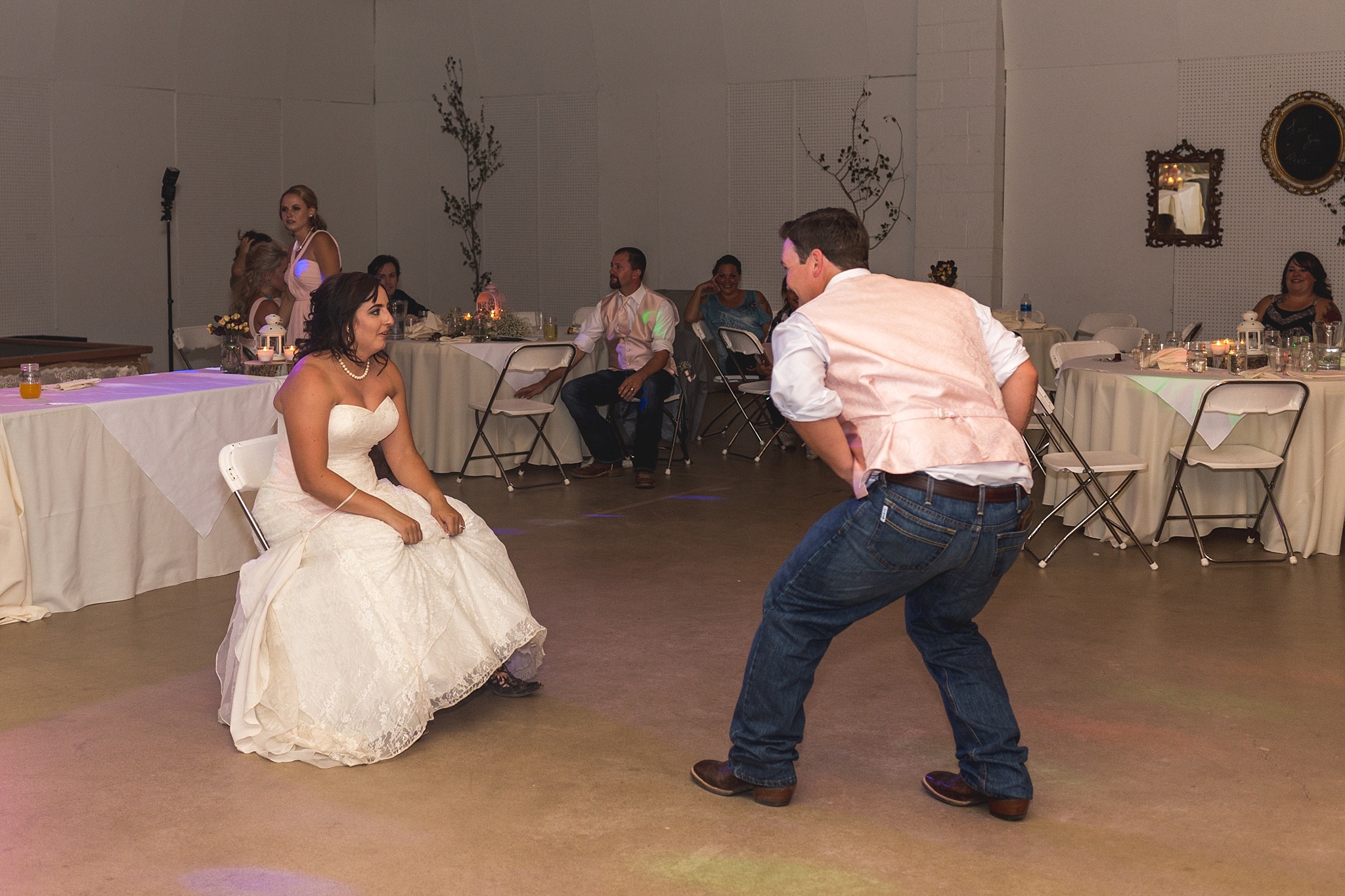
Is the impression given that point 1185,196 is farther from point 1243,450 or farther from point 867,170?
point 1243,450

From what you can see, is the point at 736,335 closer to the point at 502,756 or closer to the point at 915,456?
the point at 502,756

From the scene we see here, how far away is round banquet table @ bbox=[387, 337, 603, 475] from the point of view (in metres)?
7.74

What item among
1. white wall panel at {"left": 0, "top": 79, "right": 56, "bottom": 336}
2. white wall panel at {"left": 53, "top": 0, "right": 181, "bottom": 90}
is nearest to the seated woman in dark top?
white wall panel at {"left": 53, "top": 0, "right": 181, "bottom": 90}

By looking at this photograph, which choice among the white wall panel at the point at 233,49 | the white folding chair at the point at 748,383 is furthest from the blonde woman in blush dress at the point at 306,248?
the white wall panel at the point at 233,49

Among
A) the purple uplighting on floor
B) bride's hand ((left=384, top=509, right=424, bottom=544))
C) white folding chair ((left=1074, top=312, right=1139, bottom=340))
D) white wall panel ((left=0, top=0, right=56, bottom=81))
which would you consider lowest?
the purple uplighting on floor

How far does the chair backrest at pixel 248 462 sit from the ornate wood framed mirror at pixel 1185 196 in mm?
8140

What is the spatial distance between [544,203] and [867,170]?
10.4 feet

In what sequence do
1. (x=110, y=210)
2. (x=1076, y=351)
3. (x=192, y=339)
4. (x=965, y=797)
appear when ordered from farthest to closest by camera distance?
(x=110, y=210) < (x=192, y=339) < (x=1076, y=351) < (x=965, y=797)

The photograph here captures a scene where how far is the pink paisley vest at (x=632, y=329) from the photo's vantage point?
25.6 ft

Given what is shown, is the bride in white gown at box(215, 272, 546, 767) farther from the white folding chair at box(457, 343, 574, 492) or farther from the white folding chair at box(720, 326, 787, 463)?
the white folding chair at box(720, 326, 787, 463)

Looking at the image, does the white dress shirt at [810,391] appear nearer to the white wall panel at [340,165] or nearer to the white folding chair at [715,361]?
the white folding chair at [715,361]

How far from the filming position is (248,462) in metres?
4.07

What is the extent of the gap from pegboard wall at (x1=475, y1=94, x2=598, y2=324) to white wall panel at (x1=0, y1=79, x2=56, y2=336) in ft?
13.5

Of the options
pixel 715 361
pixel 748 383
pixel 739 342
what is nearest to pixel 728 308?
pixel 739 342
